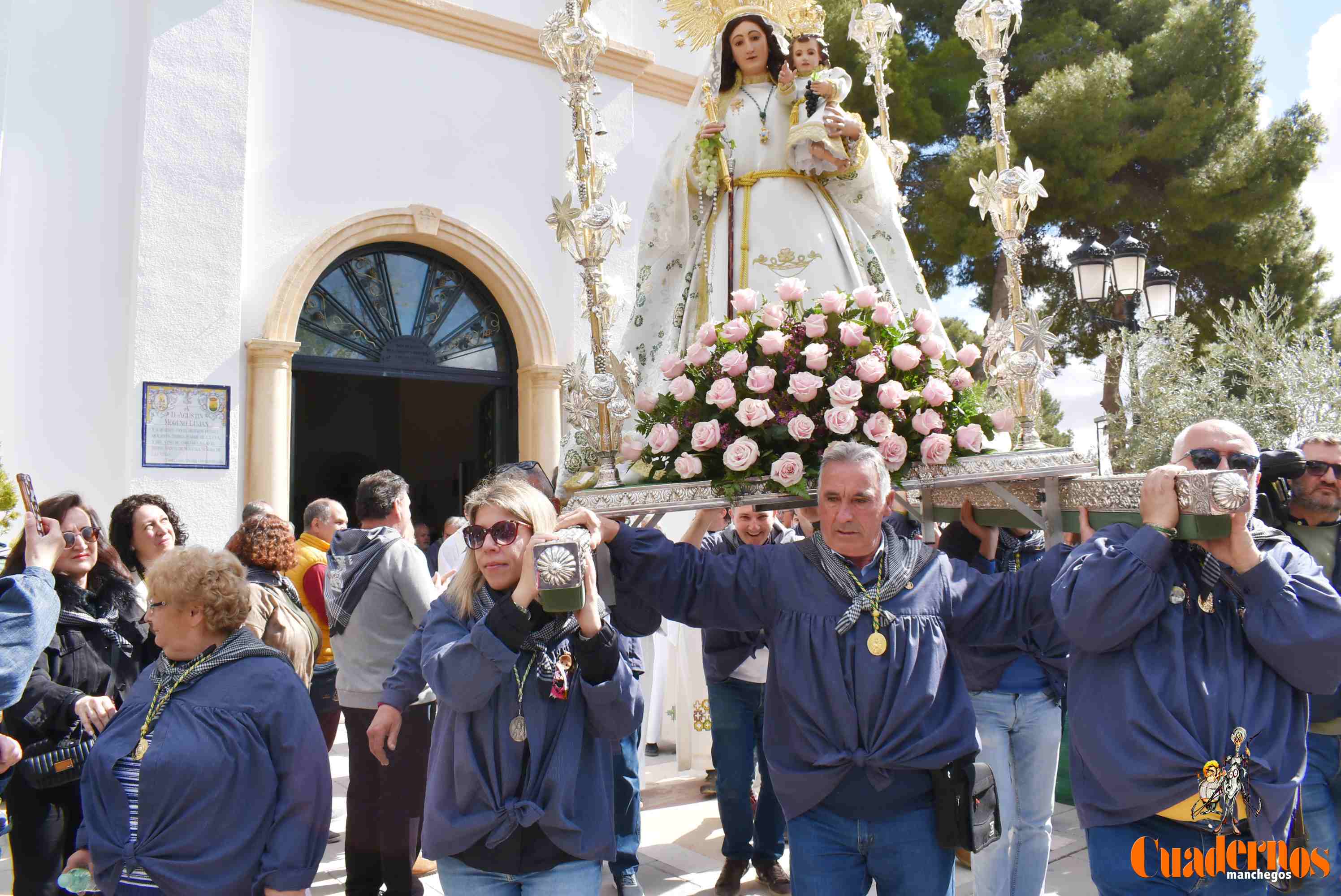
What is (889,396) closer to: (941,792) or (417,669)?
(941,792)

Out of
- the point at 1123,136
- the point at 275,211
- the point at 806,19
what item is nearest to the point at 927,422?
the point at 806,19

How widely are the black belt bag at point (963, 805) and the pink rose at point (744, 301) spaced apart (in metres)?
1.46

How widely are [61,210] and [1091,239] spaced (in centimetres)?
791

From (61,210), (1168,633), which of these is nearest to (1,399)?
(61,210)

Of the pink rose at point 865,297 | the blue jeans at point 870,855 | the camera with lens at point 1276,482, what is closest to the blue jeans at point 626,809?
the blue jeans at point 870,855

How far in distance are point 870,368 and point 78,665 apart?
2900mm

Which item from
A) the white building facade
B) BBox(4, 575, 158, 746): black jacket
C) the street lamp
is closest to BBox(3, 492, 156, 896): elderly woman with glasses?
BBox(4, 575, 158, 746): black jacket

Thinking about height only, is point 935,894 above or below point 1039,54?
below

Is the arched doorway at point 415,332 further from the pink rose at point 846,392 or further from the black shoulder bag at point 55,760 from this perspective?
the pink rose at point 846,392

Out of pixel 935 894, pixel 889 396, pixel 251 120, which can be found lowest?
pixel 935 894

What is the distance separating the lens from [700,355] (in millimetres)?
3123

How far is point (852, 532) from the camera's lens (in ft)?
8.77

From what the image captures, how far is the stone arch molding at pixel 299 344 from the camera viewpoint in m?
8.55

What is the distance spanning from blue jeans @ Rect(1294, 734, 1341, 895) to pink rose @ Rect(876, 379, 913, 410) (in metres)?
1.66
